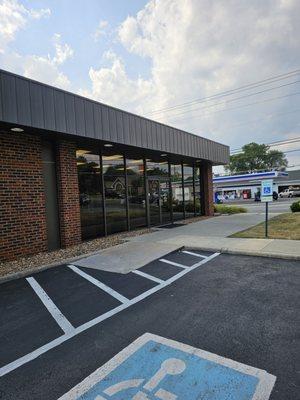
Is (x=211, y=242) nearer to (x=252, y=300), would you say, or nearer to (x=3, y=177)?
(x=252, y=300)

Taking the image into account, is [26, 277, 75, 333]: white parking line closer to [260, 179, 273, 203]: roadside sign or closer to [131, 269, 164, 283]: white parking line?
[131, 269, 164, 283]: white parking line

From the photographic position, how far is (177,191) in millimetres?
16328

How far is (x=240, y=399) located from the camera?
2.52 metres

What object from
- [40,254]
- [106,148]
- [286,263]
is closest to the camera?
[286,263]

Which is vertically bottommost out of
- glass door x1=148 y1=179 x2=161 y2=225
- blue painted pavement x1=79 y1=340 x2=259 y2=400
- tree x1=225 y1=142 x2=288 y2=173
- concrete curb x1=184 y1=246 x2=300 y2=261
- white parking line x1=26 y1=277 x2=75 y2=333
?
blue painted pavement x1=79 y1=340 x2=259 y2=400

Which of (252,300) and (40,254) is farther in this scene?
(40,254)

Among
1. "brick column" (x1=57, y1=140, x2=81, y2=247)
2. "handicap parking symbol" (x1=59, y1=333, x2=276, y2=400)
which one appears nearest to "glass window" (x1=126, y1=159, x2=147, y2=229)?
"brick column" (x1=57, y1=140, x2=81, y2=247)

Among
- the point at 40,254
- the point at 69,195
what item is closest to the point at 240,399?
the point at 40,254

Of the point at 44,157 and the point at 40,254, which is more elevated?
the point at 44,157

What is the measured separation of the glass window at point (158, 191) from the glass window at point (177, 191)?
2.07 feet

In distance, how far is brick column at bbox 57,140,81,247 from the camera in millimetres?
9320

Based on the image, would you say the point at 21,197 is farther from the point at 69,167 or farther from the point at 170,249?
the point at 170,249

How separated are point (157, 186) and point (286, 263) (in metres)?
8.70

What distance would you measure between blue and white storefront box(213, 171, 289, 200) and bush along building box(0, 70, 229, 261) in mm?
41998
